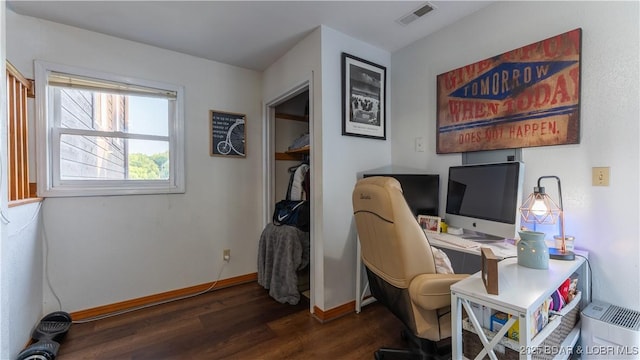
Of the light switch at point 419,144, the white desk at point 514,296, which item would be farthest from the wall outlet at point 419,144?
the white desk at point 514,296

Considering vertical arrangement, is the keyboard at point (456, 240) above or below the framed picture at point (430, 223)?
below

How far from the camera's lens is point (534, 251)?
1241mm

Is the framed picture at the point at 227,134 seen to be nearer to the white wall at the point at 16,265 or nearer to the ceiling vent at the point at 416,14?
the white wall at the point at 16,265

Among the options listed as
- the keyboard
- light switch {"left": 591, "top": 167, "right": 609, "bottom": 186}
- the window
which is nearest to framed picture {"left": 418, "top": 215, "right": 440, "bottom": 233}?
the keyboard

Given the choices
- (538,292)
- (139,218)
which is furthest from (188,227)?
(538,292)

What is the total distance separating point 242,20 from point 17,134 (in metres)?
1.72

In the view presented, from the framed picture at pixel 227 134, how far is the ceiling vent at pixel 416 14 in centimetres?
178

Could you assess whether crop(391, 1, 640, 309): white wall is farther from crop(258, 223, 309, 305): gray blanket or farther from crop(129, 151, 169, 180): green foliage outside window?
crop(129, 151, 169, 180): green foliage outside window

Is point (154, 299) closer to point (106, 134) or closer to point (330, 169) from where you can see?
point (106, 134)

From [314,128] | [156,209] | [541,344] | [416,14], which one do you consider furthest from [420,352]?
[156,209]

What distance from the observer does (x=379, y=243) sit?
1295 mm

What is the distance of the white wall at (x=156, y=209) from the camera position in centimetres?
208

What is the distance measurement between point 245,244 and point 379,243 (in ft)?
6.63

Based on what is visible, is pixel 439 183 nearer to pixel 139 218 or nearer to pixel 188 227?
pixel 188 227
